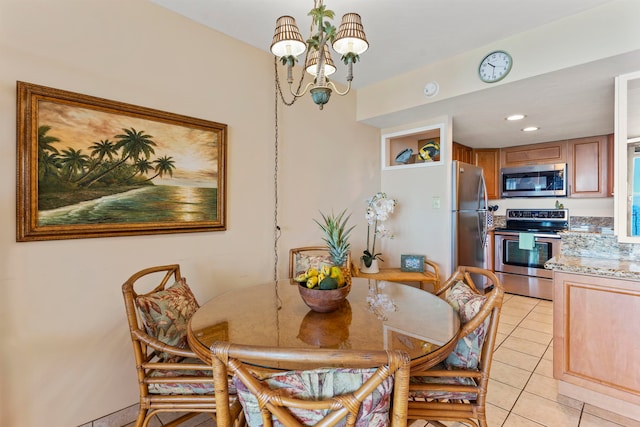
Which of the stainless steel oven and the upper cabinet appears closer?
the upper cabinet

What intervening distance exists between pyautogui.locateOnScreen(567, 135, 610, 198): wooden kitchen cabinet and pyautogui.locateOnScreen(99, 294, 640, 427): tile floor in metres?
2.00

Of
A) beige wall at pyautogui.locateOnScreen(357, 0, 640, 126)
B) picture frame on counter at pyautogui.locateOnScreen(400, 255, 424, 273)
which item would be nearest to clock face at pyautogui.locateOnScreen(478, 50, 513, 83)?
beige wall at pyautogui.locateOnScreen(357, 0, 640, 126)

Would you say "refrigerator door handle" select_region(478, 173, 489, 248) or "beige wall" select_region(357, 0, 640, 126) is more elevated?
"beige wall" select_region(357, 0, 640, 126)

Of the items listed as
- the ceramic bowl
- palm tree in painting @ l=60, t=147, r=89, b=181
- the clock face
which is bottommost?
the ceramic bowl

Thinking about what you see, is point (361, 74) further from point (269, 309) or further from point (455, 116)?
point (269, 309)

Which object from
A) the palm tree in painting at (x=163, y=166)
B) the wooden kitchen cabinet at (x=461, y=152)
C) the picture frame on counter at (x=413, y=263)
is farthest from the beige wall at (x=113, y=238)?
the wooden kitchen cabinet at (x=461, y=152)

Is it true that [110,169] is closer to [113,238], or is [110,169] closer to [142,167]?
[142,167]

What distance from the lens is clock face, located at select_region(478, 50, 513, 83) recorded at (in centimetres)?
222

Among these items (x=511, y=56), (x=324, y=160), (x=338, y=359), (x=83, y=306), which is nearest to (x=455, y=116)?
(x=511, y=56)

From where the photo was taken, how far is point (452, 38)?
2.23 m

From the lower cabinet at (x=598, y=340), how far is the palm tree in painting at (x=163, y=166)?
2.56 m

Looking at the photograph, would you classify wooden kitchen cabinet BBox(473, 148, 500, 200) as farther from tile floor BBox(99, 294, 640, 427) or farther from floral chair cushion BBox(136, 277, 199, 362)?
floral chair cushion BBox(136, 277, 199, 362)

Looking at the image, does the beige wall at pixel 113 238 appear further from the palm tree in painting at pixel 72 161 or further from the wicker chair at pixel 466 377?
the wicker chair at pixel 466 377

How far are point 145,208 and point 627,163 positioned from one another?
3107 millimetres
